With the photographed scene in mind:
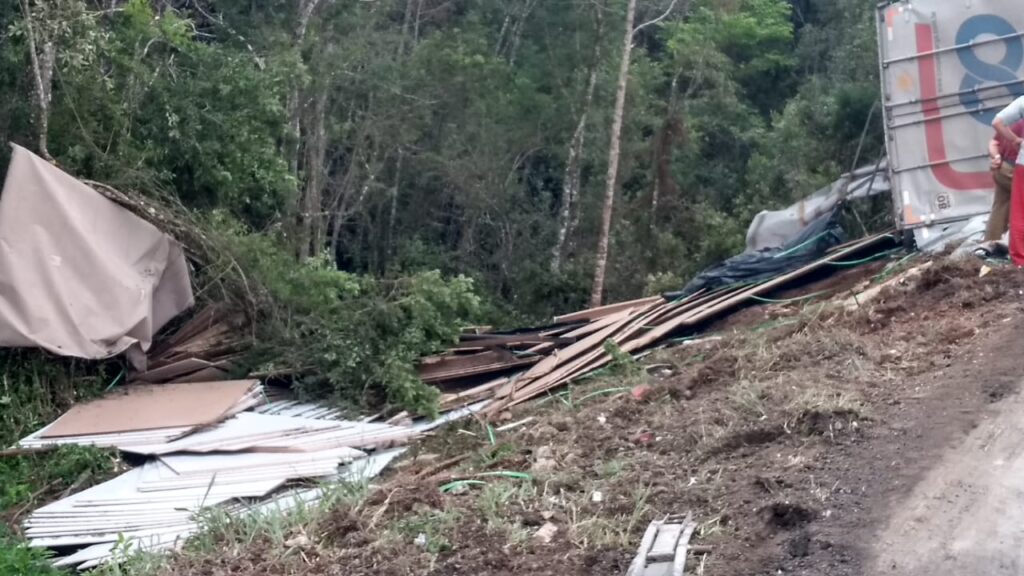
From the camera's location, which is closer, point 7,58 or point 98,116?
point 7,58

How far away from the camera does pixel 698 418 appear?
638 centimetres

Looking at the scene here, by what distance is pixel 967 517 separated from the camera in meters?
4.66

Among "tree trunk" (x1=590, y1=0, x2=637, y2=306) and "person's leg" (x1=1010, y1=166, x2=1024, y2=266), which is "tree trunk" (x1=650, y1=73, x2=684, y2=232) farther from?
"person's leg" (x1=1010, y1=166, x2=1024, y2=266)

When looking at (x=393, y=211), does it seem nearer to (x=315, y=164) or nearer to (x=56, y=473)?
(x=315, y=164)

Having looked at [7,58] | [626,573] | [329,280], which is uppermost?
[7,58]

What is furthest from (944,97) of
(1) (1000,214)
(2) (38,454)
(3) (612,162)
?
(3) (612,162)

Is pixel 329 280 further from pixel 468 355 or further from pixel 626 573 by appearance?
pixel 626 573

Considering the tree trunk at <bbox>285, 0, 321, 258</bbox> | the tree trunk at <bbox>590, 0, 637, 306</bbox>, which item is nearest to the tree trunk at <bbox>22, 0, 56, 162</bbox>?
the tree trunk at <bbox>285, 0, 321, 258</bbox>

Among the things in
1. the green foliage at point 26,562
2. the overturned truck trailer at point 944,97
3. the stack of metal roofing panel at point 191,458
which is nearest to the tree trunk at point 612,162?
the overturned truck trailer at point 944,97

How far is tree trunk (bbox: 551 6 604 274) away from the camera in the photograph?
71.9 ft

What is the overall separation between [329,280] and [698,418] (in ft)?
19.6

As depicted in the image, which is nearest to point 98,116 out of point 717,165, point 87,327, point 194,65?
point 194,65

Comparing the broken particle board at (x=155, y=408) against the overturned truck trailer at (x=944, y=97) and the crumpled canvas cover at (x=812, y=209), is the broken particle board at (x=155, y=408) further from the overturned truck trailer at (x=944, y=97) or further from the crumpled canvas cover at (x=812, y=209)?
the overturned truck trailer at (x=944, y=97)

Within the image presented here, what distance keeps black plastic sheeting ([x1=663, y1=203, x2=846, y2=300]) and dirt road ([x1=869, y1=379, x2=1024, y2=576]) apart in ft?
17.5
